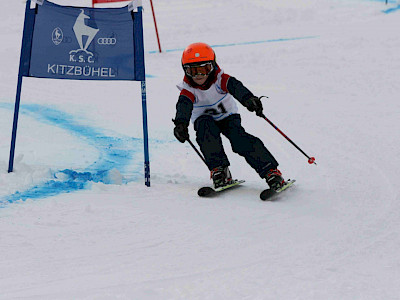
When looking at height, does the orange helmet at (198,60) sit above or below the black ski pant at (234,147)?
above

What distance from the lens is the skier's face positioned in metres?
4.73

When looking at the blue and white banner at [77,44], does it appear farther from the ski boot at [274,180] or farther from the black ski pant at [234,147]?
the ski boot at [274,180]

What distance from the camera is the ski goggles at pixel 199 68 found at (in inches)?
184

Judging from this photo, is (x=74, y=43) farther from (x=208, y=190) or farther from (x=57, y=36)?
(x=208, y=190)

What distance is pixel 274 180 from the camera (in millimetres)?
4637

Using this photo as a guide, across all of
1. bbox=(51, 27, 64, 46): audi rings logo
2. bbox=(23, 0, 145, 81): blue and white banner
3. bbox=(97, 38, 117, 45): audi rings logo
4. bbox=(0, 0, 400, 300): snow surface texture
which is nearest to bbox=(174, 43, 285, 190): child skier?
bbox=(0, 0, 400, 300): snow surface texture

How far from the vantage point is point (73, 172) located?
203 inches

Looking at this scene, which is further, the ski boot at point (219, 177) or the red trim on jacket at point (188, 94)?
the red trim on jacket at point (188, 94)

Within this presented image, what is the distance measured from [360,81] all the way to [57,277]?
24.7 ft

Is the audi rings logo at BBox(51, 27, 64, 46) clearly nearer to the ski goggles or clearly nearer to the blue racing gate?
the blue racing gate

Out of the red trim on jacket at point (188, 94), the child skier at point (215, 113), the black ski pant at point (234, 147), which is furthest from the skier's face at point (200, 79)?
the black ski pant at point (234, 147)

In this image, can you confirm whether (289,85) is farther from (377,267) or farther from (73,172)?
(377,267)

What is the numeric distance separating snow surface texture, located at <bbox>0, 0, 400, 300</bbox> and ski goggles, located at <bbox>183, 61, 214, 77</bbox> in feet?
3.24

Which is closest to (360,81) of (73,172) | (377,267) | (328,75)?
(328,75)
